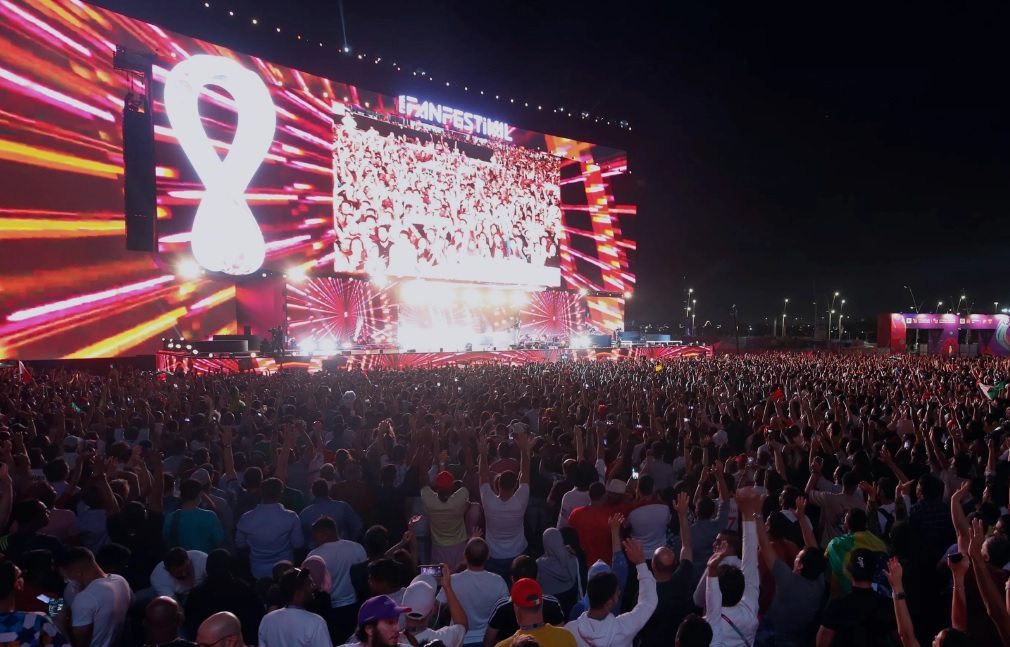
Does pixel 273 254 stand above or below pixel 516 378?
above

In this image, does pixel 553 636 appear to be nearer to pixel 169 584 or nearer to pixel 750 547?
pixel 750 547

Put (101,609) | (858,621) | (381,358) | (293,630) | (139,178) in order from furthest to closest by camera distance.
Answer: (381,358) → (139,178) → (101,609) → (858,621) → (293,630)

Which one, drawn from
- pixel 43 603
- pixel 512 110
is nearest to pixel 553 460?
pixel 43 603

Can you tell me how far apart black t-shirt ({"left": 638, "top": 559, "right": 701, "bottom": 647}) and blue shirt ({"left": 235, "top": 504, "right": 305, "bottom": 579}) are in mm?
2405

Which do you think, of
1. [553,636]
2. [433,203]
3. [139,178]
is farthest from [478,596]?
[433,203]

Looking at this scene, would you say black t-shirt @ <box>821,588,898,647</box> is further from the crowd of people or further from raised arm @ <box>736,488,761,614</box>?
raised arm @ <box>736,488,761,614</box>

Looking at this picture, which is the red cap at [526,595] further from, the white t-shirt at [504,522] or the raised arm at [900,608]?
the white t-shirt at [504,522]

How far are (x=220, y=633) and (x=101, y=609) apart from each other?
120 centimetres

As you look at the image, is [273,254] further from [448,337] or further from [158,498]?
[158,498]

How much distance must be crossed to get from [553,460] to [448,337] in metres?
27.0

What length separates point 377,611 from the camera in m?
2.79

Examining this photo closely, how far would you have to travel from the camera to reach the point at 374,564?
137 inches

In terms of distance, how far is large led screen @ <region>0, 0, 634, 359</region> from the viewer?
2130 centimetres

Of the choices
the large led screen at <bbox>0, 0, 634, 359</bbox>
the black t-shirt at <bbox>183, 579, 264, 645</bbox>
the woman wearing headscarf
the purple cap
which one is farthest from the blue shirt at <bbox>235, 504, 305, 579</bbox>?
the large led screen at <bbox>0, 0, 634, 359</bbox>
